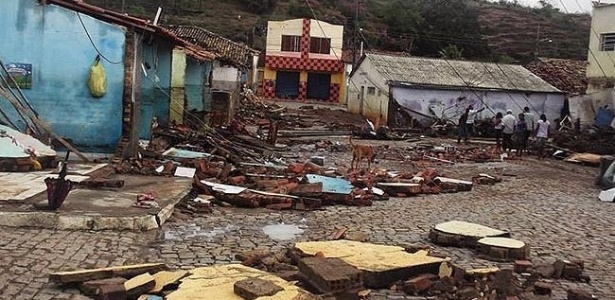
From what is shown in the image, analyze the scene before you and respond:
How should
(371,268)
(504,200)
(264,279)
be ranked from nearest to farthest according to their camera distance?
(264,279)
(371,268)
(504,200)

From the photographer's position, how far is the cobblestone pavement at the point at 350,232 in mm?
7035

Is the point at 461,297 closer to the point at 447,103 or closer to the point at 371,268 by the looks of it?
the point at 371,268

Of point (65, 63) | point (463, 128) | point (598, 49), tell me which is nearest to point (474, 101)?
point (598, 49)

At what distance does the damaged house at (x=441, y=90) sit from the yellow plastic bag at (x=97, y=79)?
21189mm

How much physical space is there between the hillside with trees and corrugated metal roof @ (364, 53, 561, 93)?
21059 mm

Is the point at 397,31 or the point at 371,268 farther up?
the point at 397,31

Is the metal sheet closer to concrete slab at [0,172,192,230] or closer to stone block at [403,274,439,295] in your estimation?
concrete slab at [0,172,192,230]

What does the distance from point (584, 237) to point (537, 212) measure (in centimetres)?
212

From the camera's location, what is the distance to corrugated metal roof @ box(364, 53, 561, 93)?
34844mm

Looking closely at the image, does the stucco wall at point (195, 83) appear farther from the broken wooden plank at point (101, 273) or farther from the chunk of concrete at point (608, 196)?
the broken wooden plank at point (101, 273)

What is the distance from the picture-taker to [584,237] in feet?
32.9

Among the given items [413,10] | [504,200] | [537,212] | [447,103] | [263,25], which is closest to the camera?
[537,212]

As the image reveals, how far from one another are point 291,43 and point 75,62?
40615mm

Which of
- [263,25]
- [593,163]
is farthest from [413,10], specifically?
[593,163]
